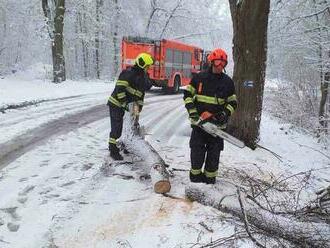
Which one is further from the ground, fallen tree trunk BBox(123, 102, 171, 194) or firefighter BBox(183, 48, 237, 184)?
firefighter BBox(183, 48, 237, 184)

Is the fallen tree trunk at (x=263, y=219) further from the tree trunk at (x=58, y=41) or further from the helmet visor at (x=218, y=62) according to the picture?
the tree trunk at (x=58, y=41)

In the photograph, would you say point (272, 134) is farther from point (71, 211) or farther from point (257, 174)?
point (71, 211)

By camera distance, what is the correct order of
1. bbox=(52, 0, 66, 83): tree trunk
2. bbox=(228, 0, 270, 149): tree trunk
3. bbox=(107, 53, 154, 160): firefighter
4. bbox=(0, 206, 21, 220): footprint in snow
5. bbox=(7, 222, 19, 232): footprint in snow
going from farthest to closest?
bbox=(52, 0, 66, 83): tree trunk
bbox=(228, 0, 270, 149): tree trunk
bbox=(107, 53, 154, 160): firefighter
bbox=(0, 206, 21, 220): footprint in snow
bbox=(7, 222, 19, 232): footprint in snow

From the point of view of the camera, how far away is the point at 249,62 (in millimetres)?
9258

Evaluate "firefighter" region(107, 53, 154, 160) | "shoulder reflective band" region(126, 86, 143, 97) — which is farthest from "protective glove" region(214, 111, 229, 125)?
"shoulder reflective band" region(126, 86, 143, 97)

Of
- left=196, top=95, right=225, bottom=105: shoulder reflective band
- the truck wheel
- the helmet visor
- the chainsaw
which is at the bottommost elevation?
the truck wheel

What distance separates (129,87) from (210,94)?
6.74 feet

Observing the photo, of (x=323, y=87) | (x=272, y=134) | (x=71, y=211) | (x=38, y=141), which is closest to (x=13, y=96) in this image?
(x=38, y=141)

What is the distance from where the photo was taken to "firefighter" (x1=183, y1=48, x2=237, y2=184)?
6395mm

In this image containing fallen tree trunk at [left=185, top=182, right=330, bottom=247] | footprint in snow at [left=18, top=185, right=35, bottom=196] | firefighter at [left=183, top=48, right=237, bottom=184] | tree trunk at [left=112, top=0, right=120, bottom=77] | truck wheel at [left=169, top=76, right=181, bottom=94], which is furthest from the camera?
tree trunk at [left=112, top=0, right=120, bottom=77]

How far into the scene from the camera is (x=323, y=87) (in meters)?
19.2

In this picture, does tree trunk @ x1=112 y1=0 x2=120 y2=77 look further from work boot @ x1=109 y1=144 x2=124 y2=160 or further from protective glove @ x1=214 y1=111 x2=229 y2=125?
protective glove @ x1=214 y1=111 x2=229 y2=125

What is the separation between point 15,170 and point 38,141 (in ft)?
7.03

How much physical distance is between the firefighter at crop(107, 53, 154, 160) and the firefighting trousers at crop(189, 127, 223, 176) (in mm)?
1857
